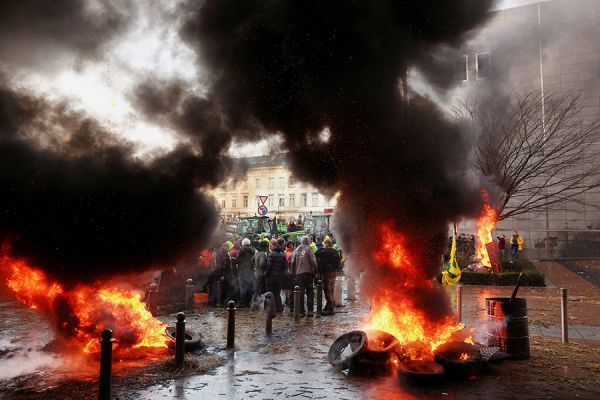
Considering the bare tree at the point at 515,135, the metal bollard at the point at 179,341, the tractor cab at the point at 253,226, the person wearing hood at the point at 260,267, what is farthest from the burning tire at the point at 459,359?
the tractor cab at the point at 253,226

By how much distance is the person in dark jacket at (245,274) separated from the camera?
456 inches

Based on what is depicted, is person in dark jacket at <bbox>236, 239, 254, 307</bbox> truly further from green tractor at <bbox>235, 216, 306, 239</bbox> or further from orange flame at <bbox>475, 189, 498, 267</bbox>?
green tractor at <bbox>235, 216, 306, 239</bbox>

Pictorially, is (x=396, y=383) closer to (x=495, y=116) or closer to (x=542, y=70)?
(x=495, y=116)

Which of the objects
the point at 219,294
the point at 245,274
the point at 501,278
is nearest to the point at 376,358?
the point at 245,274

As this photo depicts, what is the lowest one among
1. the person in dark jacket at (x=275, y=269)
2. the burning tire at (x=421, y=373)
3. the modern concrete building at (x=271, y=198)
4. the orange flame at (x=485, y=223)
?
the burning tire at (x=421, y=373)

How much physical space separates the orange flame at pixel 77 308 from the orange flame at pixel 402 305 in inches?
162

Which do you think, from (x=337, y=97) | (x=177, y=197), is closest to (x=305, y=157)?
(x=337, y=97)

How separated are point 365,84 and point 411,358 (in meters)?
4.31

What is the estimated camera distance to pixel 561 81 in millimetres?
24750

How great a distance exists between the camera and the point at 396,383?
563 cm

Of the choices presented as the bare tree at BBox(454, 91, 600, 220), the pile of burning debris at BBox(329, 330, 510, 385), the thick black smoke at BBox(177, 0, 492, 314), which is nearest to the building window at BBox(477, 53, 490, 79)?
the bare tree at BBox(454, 91, 600, 220)

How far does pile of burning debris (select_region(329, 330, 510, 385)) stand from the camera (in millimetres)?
5641

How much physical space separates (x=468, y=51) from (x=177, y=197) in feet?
19.0

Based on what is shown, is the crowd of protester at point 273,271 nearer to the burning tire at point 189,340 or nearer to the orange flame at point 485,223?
the burning tire at point 189,340
